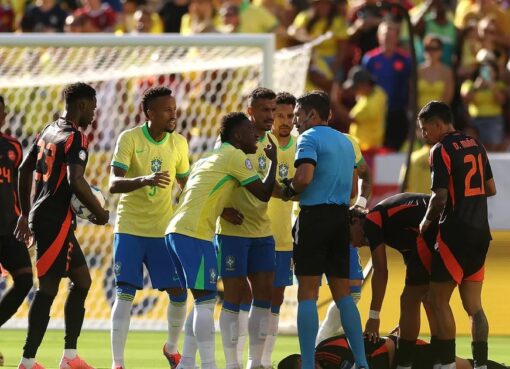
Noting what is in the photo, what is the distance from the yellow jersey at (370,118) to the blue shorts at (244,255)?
295 inches

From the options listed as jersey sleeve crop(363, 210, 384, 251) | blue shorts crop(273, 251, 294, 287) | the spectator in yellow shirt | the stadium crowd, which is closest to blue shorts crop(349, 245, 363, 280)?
blue shorts crop(273, 251, 294, 287)

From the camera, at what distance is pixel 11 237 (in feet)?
32.7

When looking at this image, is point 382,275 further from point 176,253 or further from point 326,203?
point 176,253

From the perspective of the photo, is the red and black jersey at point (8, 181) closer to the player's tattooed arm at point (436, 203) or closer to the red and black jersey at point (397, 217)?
the red and black jersey at point (397, 217)

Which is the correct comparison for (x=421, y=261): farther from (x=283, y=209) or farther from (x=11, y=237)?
(x=11, y=237)

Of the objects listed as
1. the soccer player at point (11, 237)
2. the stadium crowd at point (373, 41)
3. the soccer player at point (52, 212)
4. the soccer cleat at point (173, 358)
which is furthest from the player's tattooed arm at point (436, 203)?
the stadium crowd at point (373, 41)

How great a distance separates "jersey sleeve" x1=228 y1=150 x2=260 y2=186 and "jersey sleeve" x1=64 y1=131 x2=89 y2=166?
968 millimetres

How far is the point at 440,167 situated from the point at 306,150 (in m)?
0.85

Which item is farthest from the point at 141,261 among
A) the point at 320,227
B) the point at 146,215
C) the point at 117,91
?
the point at 117,91

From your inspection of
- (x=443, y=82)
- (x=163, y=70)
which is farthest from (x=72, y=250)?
(x=443, y=82)

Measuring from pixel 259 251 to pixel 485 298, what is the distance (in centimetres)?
324

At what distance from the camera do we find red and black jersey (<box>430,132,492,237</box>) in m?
8.53

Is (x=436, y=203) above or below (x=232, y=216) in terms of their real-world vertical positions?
above

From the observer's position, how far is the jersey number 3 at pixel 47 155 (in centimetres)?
Result: 892
